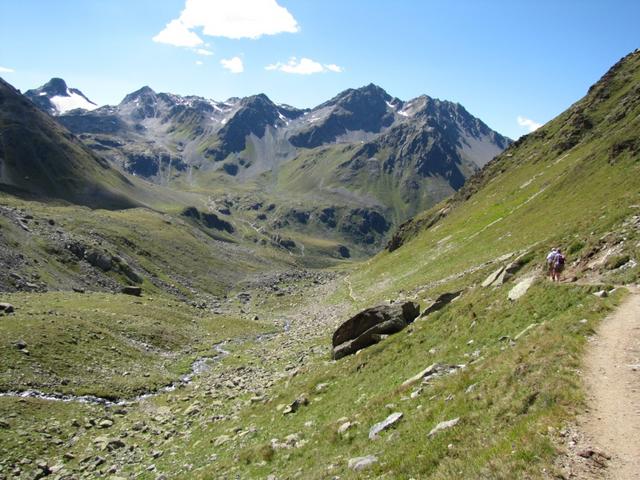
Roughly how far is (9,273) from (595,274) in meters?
73.3

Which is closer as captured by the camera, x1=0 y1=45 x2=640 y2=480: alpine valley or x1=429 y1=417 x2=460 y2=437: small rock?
x1=0 y1=45 x2=640 y2=480: alpine valley

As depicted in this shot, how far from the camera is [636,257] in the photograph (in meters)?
23.9

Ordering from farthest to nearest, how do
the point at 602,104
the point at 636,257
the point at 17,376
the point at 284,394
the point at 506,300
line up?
the point at 602,104 < the point at 17,376 < the point at 284,394 < the point at 506,300 < the point at 636,257

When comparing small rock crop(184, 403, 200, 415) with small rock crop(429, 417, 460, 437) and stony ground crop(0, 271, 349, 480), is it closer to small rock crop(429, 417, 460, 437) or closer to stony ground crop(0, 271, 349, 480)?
stony ground crop(0, 271, 349, 480)

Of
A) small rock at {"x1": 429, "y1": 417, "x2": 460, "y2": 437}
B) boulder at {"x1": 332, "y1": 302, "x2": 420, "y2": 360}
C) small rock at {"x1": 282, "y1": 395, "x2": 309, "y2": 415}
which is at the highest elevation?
small rock at {"x1": 429, "y1": 417, "x2": 460, "y2": 437}

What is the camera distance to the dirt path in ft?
35.9

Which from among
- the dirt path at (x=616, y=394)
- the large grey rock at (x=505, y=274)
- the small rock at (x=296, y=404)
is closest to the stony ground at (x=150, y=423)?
the small rock at (x=296, y=404)

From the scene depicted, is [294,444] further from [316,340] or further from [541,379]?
[316,340]

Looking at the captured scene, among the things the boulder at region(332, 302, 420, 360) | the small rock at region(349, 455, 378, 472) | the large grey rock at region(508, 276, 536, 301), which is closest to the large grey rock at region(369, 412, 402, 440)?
the small rock at region(349, 455, 378, 472)

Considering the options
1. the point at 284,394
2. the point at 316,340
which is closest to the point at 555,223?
→ the point at 316,340

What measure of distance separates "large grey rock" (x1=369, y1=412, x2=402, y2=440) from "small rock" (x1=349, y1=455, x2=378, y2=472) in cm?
168

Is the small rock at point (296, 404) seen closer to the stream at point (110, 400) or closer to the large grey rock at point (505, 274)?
the large grey rock at point (505, 274)

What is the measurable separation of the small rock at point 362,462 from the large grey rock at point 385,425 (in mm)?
1679

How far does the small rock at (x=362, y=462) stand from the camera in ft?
47.0
